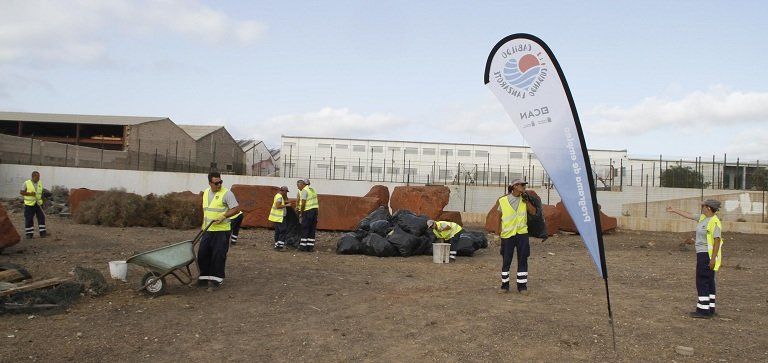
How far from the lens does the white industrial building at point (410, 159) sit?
34.5 metres

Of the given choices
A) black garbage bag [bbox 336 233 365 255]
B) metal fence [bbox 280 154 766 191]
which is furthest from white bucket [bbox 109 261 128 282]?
metal fence [bbox 280 154 766 191]

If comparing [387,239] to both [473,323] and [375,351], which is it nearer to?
[473,323]

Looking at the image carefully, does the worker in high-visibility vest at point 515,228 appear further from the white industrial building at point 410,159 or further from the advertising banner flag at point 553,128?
the white industrial building at point 410,159

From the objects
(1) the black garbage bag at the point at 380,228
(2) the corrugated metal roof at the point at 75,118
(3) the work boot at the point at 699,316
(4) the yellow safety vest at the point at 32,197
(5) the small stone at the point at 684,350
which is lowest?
(5) the small stone at the point at 684,350

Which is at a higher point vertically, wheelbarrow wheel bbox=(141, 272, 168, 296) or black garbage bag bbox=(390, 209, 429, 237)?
black garbage bag bbox=(390, 209, 429, 237)

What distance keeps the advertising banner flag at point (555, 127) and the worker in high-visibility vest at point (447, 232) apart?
7058 millimetres

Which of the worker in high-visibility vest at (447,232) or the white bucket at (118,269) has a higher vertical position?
the worker in high-visibility vest at (447,232)

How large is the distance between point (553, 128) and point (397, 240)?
7.79 metres

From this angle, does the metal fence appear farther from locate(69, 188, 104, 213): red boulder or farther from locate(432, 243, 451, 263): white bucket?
locate(432, 243, 451, 263): white bucket

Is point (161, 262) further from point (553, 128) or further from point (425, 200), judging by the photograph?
point (425, 200)

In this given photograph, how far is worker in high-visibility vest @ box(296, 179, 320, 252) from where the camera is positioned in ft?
41.1

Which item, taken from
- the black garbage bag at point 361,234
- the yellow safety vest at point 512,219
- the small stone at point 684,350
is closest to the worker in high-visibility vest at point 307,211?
the black garbage bag at point 361,234

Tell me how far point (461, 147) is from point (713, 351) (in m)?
43.6

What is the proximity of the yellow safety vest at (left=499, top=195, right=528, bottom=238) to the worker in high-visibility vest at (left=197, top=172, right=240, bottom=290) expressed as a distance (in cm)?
367
